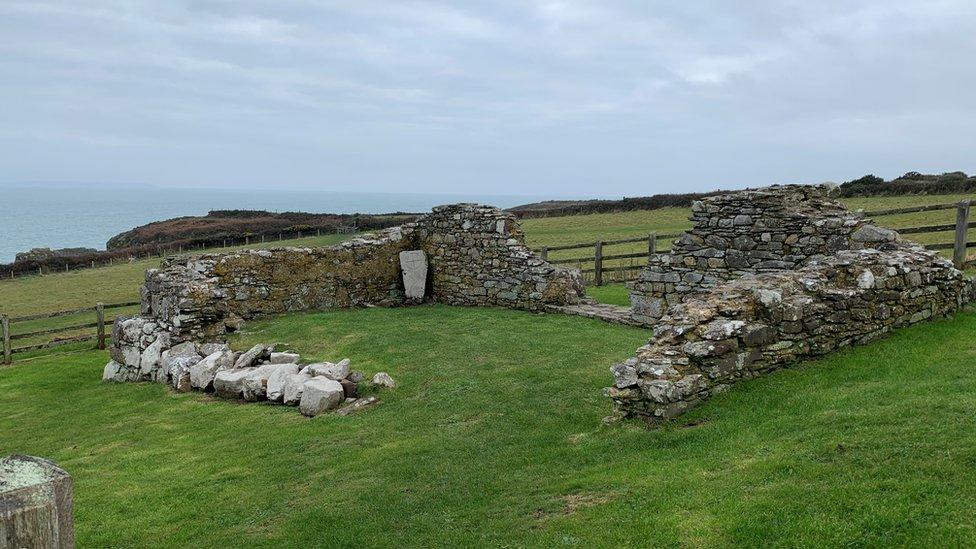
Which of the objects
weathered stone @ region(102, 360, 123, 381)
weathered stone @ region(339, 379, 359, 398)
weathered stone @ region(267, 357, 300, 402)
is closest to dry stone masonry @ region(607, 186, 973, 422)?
weathered stone @ region(339, 379, 359, 398)

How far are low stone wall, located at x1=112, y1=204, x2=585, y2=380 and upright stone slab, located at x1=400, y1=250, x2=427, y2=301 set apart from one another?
0.03 meters

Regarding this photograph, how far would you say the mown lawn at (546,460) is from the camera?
5603mm

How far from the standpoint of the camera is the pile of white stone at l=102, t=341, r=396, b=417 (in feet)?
37.9

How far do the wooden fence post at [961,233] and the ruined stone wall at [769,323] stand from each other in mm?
5677

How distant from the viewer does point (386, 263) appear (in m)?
21.4

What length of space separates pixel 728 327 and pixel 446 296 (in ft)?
43.4

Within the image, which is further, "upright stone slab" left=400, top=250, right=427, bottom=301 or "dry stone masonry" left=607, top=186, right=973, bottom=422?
"upright stone slab" left=400, top=250, right=427, bottom=301

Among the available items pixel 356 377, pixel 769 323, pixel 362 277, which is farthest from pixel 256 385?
pixel 769 323

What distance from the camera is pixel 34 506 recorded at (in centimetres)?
298

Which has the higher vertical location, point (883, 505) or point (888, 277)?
point (888, 277)

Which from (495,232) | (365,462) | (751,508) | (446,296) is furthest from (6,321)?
(751,508)

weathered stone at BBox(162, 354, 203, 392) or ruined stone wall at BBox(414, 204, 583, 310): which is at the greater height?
ruined stone wall at BBox(414, 204, 583, 310)

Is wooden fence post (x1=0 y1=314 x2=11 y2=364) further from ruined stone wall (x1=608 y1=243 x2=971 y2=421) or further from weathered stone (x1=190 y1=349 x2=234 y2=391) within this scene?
ruined stone wall (x1=608 y1=243 x2=971 y2=421)

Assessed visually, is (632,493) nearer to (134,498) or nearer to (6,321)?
(134,498)
